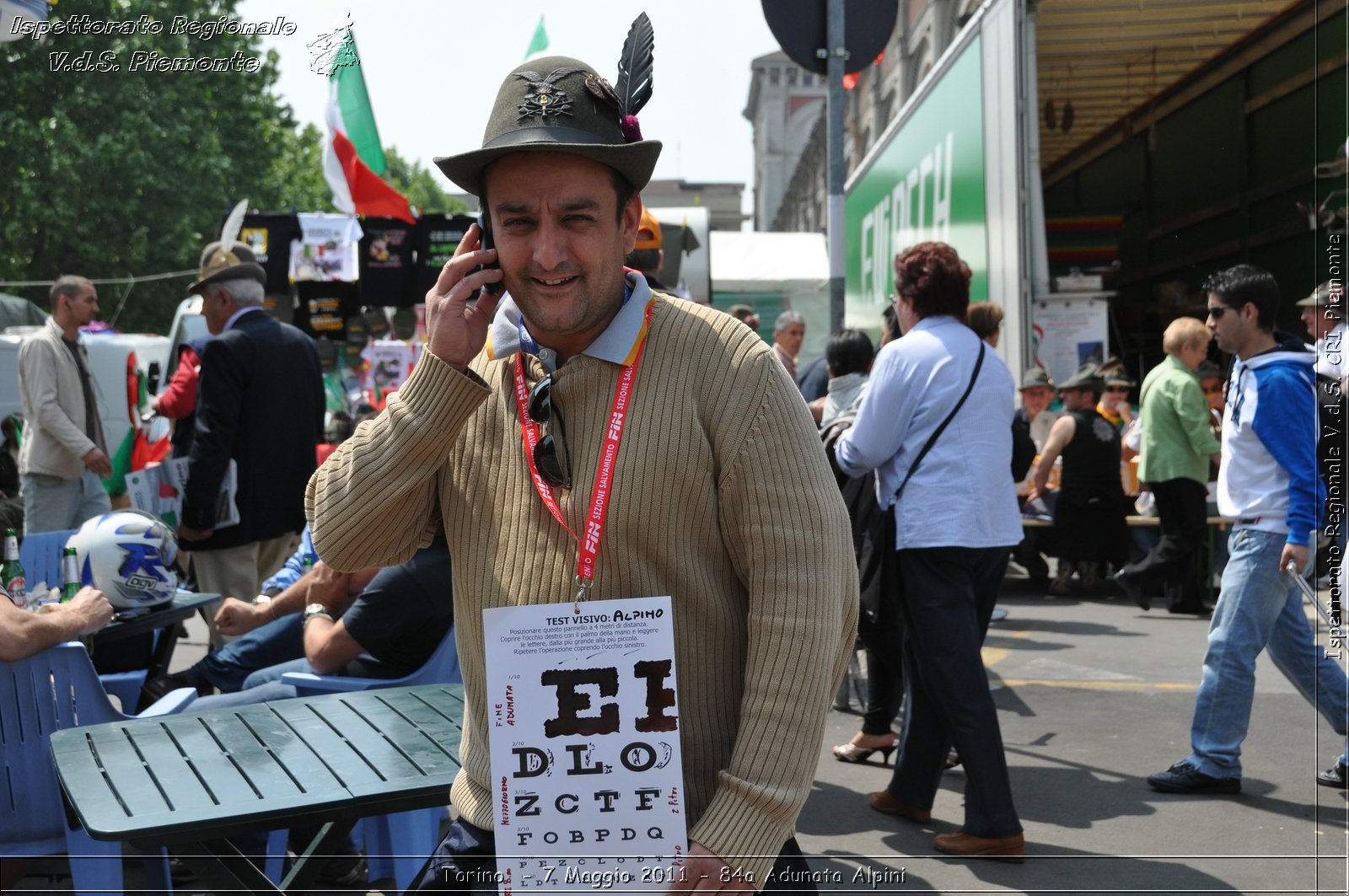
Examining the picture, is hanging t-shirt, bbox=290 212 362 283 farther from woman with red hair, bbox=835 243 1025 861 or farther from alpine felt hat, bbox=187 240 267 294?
woman with red hair, bbox=835 243 1025 861

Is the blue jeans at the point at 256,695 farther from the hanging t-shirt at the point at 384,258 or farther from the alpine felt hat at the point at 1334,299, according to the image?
the hanging t-shirt at the point at 384,258

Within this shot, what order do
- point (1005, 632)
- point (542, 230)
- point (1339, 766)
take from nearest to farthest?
point (542, 230)
point (1339, 766)
point (1005, 632)

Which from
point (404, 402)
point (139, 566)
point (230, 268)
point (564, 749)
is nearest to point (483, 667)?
point (564, 749)

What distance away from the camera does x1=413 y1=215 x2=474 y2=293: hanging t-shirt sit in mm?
12094

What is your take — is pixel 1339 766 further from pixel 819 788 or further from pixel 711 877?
pixel 711 877

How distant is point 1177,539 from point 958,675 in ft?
18.1

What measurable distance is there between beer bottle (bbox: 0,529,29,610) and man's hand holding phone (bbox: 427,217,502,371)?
2.94 m

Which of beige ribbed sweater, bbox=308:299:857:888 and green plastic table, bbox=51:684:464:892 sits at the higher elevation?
beige ribbed sweater, bbox=308:299:857:888

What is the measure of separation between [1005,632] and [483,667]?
7.39 metres

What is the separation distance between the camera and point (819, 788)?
5414mm

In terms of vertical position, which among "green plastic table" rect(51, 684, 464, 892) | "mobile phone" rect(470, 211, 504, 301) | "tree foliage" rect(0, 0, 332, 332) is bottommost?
"green plastic table" rect(51, 684, 464, 892)

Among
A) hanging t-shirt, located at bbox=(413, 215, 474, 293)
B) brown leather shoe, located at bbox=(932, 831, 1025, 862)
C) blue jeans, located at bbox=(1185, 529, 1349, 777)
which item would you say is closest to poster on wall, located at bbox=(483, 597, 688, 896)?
brown leather shoe, located at bbox=(932, 831, 1025, 862)

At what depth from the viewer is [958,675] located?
14.7ft

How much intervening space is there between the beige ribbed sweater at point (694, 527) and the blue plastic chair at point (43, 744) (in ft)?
6.47
